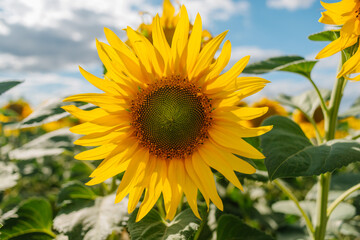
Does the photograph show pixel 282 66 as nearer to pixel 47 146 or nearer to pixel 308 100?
pixel 308 100

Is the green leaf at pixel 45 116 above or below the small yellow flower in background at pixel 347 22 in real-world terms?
below

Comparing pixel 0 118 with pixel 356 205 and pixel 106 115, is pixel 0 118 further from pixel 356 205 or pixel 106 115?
pixel 356 205

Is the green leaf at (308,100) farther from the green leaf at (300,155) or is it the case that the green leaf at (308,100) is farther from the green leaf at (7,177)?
the green leaf at (7,177)

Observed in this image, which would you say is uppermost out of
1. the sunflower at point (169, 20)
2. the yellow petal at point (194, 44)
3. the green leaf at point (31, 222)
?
the sunflower at point (169, 20)

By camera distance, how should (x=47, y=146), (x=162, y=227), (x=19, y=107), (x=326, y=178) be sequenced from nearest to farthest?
(x=162, y=227), (x=326, y=178), (x=47, y=146), (x=19, y=107)

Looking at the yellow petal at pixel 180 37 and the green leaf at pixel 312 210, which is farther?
the green leaf at pixel 312 210

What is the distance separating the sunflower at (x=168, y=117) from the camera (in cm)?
110

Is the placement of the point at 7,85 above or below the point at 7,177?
above

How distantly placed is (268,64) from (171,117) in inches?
20.0

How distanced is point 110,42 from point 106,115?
25 centimetres

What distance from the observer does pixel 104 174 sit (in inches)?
45.2

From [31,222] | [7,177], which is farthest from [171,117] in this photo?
[7,177]

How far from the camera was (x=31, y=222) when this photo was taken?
5.08 feet

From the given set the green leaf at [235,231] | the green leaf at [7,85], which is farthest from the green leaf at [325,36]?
the green leaf at [7,85]
